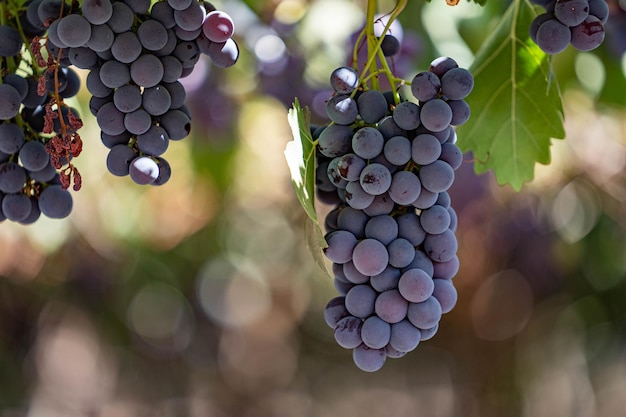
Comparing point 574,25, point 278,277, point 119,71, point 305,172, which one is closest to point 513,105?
point 574,25

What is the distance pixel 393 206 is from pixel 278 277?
67.7 inches

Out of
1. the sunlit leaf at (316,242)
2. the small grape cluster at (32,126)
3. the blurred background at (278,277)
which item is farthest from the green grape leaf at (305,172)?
the blurred background at (278,277)

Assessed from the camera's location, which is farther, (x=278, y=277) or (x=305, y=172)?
(x=278, y=277)

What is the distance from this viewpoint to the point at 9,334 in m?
2.10

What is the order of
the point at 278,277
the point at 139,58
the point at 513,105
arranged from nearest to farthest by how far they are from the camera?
the point at 139,58 → the point at 513,105 → the point at 278,277

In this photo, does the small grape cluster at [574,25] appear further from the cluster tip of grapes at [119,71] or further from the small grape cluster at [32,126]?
the small grape cluster at [32,126]

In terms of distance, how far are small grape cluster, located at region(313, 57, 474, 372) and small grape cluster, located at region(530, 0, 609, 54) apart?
4.1 inches

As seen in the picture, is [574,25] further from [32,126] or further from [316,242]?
[32,126]

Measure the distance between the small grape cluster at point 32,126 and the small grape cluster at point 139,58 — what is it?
0.04 metres

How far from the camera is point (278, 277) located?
2.23 m

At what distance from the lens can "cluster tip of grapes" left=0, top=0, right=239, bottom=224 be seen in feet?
1.63

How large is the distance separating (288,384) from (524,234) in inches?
37.0

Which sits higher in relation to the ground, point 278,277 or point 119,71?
point 119,71

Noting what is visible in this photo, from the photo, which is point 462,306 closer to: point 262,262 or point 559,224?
point 559,224
